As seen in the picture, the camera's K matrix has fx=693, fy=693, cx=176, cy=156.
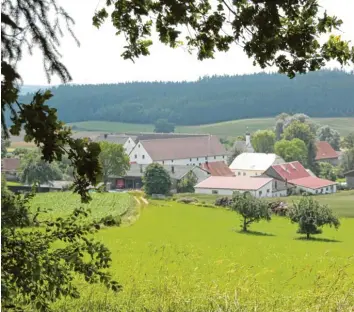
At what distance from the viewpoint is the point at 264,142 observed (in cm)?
5078

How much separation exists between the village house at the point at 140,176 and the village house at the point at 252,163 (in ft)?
17.7

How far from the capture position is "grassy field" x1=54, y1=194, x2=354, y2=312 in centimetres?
352

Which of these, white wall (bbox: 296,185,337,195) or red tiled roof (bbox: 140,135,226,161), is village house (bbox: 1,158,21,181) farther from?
red tiled roof (bbox: 140,135,226,161)

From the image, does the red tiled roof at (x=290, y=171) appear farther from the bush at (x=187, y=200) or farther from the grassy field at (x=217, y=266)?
the grassy field at (x=217, y=266)

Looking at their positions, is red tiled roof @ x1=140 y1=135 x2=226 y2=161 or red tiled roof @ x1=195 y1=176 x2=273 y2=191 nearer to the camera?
red tiled roof @ x1=195 y1=176 x2=273 y2=191

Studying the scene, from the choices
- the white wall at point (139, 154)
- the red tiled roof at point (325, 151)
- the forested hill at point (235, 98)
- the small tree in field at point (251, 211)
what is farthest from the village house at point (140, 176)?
the forested hill at point (235, 98)

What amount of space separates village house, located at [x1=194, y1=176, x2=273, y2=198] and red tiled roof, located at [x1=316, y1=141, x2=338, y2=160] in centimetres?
1117

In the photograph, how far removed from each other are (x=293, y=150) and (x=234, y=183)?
11.1 meters

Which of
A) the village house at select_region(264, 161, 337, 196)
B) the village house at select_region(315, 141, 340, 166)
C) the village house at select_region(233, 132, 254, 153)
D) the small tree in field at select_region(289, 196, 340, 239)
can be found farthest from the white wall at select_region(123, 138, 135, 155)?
the small tree in field at select_region(289, 196, 340, 239)

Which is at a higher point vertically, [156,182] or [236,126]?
[236,126]

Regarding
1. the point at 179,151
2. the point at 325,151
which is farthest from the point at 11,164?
the point at 325,151

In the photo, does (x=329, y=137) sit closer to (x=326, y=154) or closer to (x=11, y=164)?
(x=326, y=154)

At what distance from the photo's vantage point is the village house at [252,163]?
4343 cm

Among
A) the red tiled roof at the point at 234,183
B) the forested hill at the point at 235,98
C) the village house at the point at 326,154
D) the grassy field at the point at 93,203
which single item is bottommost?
the grassy field at the point at 93,203
